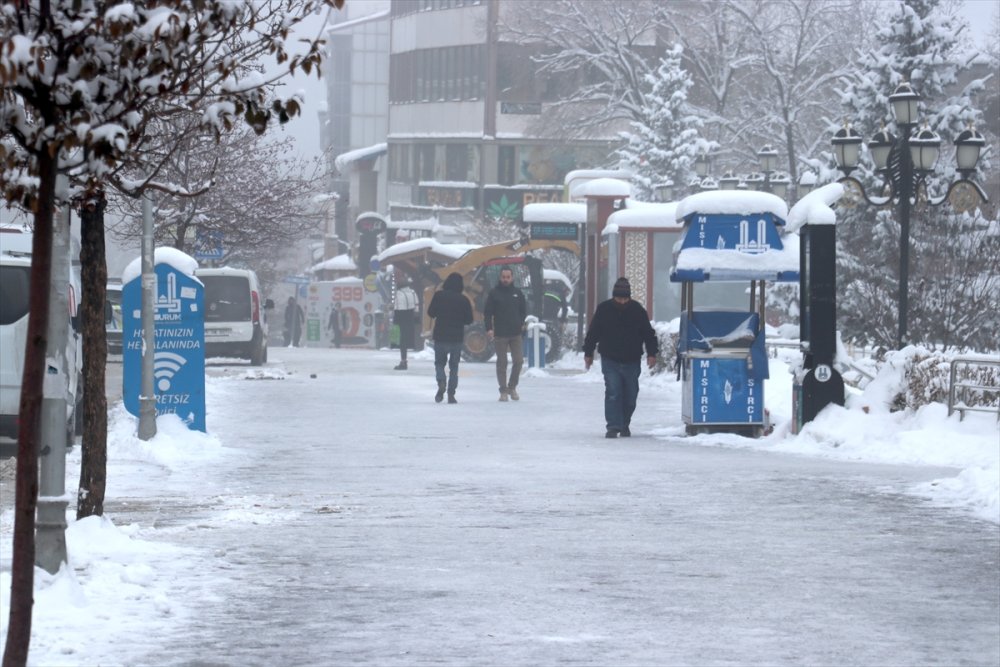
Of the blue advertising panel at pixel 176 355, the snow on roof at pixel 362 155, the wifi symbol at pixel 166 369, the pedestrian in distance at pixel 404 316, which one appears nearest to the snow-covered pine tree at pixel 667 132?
the pedestrian in distance at pixel 404 316

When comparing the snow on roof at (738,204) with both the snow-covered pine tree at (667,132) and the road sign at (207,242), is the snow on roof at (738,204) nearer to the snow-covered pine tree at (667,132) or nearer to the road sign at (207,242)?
the road sign at (207,242)

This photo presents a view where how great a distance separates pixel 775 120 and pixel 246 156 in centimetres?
3117

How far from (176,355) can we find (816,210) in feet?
21.1

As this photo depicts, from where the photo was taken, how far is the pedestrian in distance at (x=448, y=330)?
2548 centimetres

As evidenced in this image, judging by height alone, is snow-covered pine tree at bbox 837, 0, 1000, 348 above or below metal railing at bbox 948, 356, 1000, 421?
above

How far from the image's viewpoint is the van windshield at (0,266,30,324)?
53.9ft

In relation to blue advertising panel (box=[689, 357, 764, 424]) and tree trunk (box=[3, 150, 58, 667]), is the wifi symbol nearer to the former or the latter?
blue advertising panel (box=[689, 357, 764, 424])

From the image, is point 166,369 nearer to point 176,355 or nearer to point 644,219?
point 176,355

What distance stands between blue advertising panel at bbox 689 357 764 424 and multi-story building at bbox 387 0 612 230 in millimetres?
62691

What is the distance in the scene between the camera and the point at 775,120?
187 feet

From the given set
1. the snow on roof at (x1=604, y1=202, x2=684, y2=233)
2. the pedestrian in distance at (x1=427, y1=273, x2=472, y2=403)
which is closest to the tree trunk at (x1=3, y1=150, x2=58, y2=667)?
the pedestrian in distance at (x1=427, y1=273, x2=472, y2=403)

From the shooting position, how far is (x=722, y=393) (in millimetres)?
19891

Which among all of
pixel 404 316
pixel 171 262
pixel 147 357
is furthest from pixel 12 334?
pixel 404 316

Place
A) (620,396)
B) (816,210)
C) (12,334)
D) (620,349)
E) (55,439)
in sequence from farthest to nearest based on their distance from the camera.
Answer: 1. (620,349)
2. (620,396)
3. (816,210)
4. (12,334)
5. (55,439)
